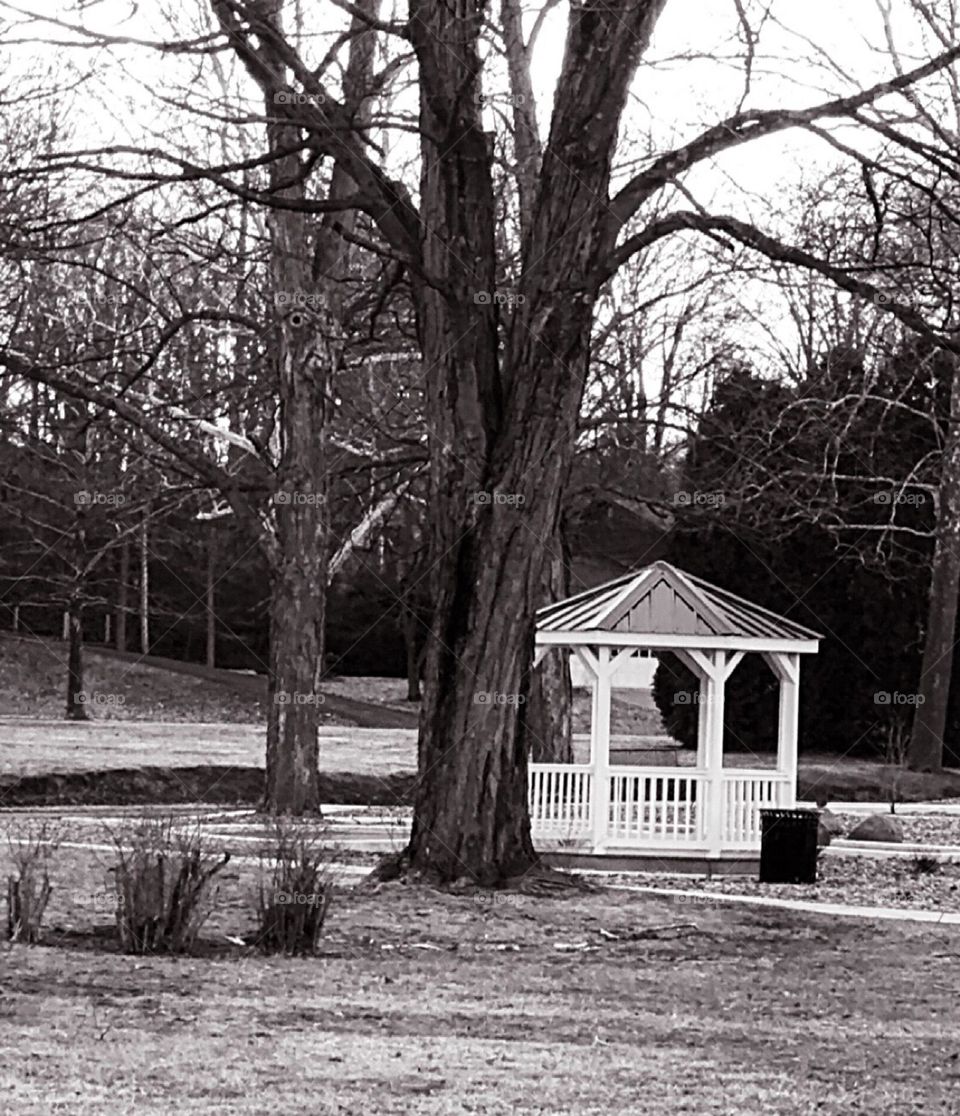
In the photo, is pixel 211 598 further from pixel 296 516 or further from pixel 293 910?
pixel 293 910

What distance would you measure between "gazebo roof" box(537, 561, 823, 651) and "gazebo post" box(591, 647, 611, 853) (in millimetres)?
316

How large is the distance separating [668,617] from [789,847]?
246 centimetres

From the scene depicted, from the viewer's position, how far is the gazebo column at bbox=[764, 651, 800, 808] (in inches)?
738

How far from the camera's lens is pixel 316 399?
67.3 feet

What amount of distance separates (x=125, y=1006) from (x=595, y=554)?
40562 millimetres

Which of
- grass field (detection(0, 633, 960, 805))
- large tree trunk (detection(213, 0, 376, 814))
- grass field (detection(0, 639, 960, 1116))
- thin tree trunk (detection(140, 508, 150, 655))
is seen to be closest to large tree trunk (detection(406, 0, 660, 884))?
grass field (detection(0, 639, 960, 1116))

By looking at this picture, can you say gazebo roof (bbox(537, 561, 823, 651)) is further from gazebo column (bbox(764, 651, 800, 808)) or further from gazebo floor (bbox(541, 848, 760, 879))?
gazebo floor (bbox(541, 848, 760, 879))

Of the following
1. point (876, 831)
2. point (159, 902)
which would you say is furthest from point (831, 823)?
point (159, 902)

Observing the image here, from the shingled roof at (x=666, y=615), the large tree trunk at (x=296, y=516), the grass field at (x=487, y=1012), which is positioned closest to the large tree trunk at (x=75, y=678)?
the large tree trunk at (x=296, y=516)

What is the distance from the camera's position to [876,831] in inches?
814

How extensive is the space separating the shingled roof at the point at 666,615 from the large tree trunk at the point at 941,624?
1195 centimetres

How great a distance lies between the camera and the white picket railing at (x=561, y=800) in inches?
718

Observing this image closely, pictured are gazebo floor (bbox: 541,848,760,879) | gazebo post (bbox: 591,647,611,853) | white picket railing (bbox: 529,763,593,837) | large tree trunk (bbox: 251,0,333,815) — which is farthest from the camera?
large tree trunk (bbox: 251,0,333,815)

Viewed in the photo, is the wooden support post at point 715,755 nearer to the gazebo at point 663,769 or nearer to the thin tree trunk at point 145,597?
the gazebo at point 663,769
